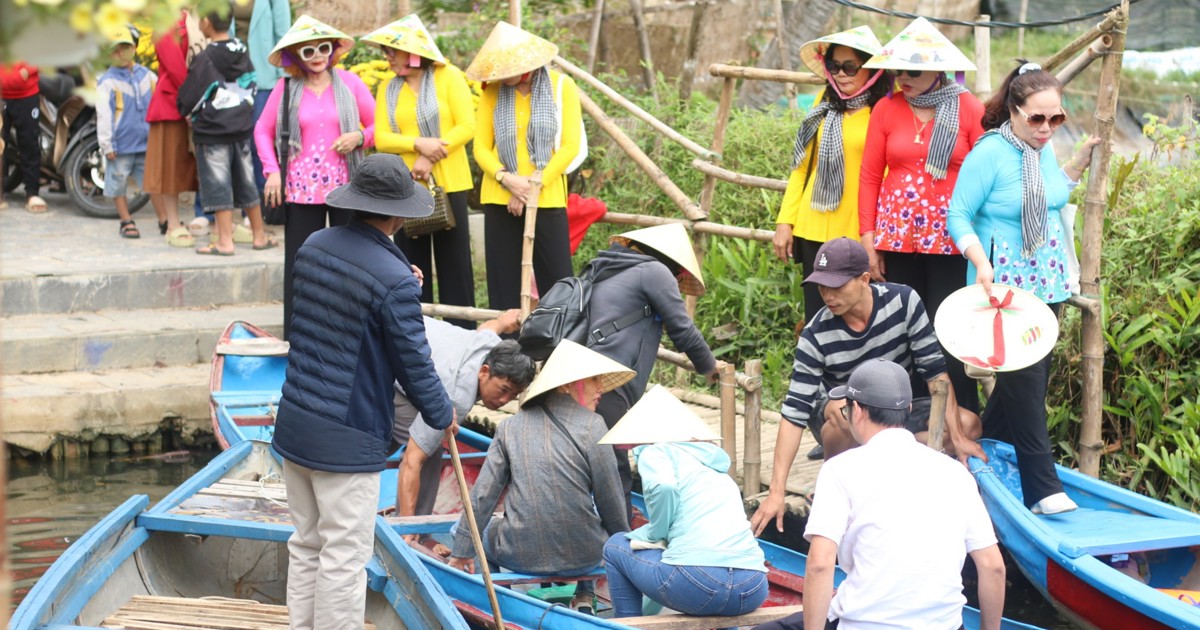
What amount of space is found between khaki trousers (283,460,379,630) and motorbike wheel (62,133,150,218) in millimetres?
6798

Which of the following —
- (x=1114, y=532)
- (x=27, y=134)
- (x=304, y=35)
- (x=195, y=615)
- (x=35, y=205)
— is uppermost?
(x=304, y=35)

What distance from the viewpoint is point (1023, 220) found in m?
5.14

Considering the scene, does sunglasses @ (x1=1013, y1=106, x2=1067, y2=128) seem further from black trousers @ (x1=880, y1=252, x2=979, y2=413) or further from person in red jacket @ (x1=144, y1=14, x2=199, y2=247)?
person in red jacket @ (x1=144, y1=14, x2=199, y2=247)

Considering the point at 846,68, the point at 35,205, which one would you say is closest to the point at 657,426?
the point at 846,68

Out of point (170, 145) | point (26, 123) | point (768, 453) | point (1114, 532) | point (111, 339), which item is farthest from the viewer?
point (26, 123)

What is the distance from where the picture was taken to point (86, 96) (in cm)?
194

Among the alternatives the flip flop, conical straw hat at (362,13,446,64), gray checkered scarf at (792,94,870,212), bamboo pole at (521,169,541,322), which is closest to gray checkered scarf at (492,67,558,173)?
bamboo pole at (521,169,541,322)

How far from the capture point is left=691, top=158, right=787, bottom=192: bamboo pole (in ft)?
23.5

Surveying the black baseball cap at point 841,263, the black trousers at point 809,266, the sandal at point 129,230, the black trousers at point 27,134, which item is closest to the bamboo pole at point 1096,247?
the black trousers at point 809,266

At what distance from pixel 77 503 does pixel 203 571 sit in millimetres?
2373

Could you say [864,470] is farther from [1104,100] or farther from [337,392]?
[1104,100]

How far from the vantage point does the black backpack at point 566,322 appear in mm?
5387

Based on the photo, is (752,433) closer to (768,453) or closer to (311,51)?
(768,453)

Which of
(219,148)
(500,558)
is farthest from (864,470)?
(219,148)
